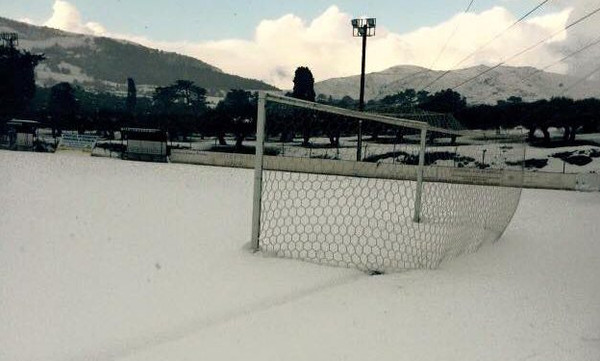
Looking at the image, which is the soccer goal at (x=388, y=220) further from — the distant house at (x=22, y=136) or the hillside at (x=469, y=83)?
the hillside at (x=469, y=83)

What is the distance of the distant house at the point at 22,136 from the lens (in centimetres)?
2341

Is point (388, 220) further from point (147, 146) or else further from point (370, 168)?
point (147, 146)

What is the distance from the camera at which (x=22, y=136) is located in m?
23.4

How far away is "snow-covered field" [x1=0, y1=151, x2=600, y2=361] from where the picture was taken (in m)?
2.07

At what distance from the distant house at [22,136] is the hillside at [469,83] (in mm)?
71285

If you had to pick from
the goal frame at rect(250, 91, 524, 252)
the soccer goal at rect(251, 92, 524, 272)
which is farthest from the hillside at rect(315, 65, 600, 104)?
the soccer goal at rect(251, 92, 524, 272)

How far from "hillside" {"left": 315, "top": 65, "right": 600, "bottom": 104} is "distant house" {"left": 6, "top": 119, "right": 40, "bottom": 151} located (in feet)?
234

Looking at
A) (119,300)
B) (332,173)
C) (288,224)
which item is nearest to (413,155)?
(332,173)

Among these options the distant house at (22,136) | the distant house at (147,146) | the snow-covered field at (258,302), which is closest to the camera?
the snow-covered field at (258,302)

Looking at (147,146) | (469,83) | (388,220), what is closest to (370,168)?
(147,146)

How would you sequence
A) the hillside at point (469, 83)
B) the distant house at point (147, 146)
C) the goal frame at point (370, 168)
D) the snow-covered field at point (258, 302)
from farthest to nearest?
the hillside at point (469, 83)
the distant house at point (147, 146)
the goal frame at point (370, 168)
the snow-covered field at point (258, 302)

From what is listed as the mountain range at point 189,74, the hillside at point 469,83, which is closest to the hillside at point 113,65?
the mountain range at point 189,74

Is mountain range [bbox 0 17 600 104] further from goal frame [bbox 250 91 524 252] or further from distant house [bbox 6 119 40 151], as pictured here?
goal frame [bbox 250 91 524 252]

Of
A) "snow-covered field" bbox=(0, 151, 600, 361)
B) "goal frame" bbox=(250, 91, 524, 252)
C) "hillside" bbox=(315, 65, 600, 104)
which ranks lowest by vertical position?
"snow-covered field" bbox=(0, 151, 600, 361)
